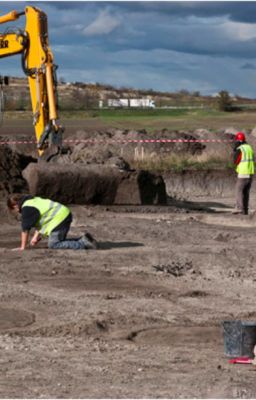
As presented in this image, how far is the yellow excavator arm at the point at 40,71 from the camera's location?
22906 millimetres

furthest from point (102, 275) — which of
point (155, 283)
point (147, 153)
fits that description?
point (147, 153)

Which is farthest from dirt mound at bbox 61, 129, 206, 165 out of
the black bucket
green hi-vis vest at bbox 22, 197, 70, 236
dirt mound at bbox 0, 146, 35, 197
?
the black bucket

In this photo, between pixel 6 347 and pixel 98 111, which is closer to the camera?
pixel 6 347

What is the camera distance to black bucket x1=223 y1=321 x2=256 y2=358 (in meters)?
8.91

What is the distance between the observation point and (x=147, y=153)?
32.8m

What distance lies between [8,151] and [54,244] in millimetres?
8143

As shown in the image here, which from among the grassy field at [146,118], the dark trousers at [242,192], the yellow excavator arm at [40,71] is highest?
the yellow excavator arm at [40,71]

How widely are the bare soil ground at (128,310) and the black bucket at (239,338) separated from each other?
0.13m

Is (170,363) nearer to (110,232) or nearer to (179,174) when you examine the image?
(110,232)

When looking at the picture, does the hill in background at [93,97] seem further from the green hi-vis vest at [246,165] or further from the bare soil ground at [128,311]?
the bare soil ground at [128,311]

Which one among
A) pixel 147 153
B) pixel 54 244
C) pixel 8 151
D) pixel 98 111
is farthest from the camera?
pixel 98 111

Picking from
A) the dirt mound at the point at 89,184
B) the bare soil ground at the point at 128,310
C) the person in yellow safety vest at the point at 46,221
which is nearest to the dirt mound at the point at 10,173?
the dirt mound at the point at 89,184

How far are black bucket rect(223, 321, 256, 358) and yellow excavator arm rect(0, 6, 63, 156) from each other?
1416cm

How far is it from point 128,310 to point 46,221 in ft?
13.2
